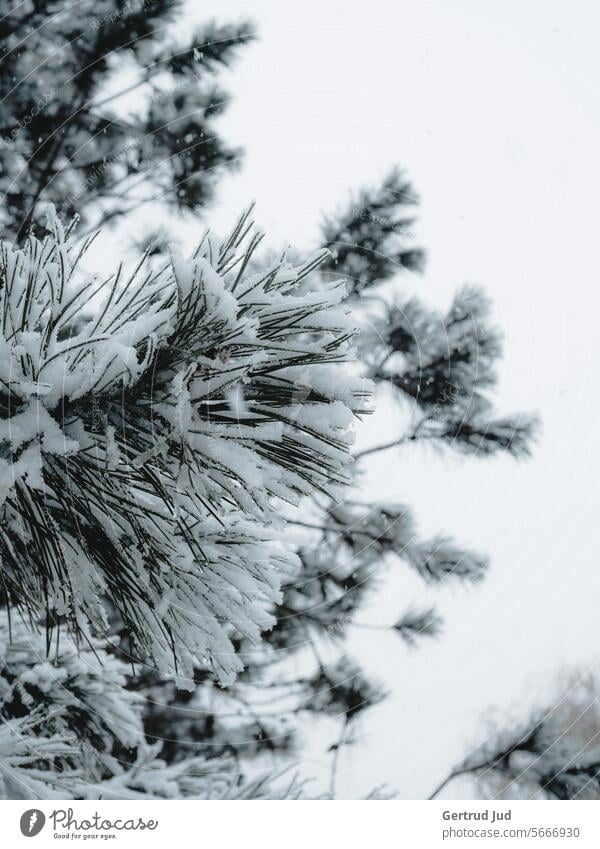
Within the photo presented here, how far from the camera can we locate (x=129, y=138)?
1.82m

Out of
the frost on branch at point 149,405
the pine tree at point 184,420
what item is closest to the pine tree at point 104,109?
the pine tree at point 184,420

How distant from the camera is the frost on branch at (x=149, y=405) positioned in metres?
0.46

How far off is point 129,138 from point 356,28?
1464mm

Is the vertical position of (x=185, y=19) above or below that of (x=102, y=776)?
above

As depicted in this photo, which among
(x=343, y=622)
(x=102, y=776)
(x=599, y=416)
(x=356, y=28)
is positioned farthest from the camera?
(x=356, y=28)

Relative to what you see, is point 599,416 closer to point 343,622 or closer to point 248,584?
point 343,622

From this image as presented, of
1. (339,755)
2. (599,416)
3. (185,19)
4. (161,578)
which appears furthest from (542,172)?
(161,578)
